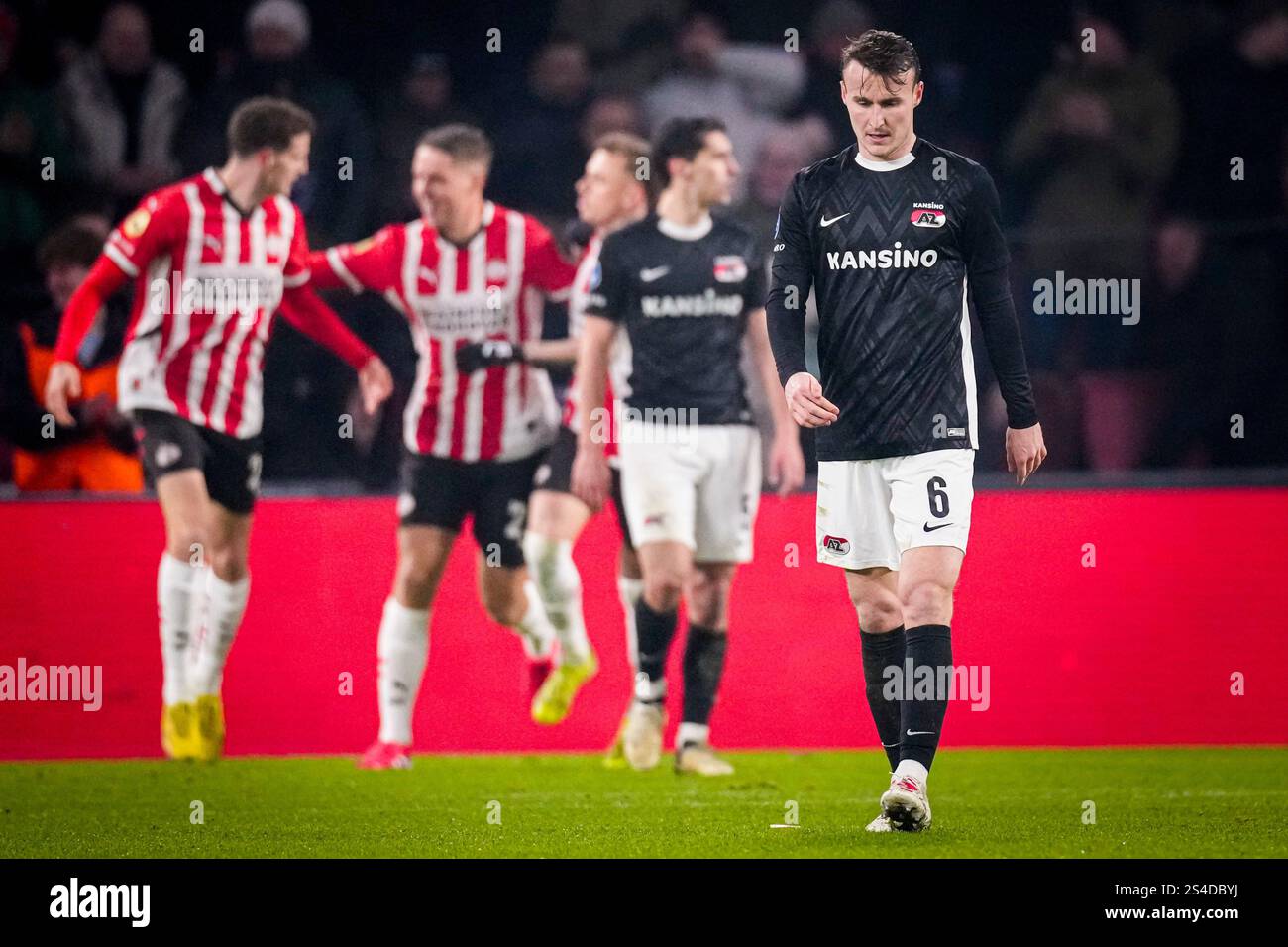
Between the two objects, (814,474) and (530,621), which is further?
(814,474)

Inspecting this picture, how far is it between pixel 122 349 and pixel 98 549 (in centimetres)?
76

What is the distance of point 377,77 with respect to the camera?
28.6 feet

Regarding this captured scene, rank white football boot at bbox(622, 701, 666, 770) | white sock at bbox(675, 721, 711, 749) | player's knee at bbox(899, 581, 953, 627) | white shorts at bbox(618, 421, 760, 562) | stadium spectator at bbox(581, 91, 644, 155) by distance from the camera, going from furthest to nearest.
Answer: stadium spectator at bbox(581, 91, 644, 155)
white football boot at bbox(622, 701, 666, 770)
white shorts at bbox(618, 421, 760, 562)
white sock at bbox(675, 721, 711, 749)
player's knee at bbox(899, 581, 953, 627)

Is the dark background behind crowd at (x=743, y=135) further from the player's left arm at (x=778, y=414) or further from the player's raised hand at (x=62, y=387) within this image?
the player's left arm at (x=778, y=414)

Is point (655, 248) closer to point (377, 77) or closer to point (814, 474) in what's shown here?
point (814, 474)

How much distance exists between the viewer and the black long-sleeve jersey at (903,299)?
482 cm

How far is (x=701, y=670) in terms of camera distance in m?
6.74

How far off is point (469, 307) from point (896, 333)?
9.01 feet

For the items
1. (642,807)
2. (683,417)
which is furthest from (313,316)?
(642,807)

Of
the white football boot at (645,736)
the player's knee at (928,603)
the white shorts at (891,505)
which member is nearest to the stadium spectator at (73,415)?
the white football boot at (645,736)

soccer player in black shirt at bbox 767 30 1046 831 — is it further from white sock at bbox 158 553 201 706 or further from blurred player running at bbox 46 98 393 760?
white sock at bbox 158 553 201 706

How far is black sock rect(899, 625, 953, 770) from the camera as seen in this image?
15.1ft

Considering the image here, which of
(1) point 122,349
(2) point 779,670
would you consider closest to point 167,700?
(1) point 122,349

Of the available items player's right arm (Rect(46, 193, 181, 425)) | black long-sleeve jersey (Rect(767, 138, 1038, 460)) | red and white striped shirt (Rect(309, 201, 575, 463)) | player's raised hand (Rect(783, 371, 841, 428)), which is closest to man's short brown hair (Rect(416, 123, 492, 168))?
red and white striped shirt (Rect(309, 201, 575, 463))
